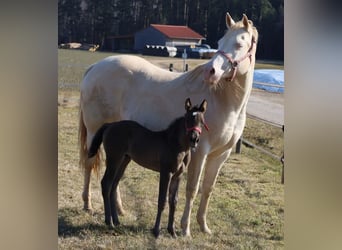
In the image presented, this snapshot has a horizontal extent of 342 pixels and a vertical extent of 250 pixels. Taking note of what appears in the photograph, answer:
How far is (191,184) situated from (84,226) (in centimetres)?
38

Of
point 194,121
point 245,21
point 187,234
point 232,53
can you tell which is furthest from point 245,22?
point 187,234

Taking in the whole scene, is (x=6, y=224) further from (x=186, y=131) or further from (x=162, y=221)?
(x=186, y=131)

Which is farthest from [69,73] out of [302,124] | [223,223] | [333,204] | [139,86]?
[333,204]

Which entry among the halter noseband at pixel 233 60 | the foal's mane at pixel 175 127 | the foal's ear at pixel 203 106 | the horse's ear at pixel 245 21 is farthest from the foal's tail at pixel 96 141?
the horse's ear at pixel 245 21

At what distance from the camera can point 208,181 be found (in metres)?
1.59

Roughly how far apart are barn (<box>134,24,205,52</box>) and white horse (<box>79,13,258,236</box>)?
9cm

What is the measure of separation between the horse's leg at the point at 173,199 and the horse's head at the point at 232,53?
32 centimetres

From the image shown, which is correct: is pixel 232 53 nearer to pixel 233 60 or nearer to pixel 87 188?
pixel 233 60

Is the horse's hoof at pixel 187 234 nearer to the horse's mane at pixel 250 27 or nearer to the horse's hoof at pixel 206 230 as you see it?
the horse's hoof at pixel 206 230

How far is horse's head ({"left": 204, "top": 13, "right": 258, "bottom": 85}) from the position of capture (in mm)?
1450

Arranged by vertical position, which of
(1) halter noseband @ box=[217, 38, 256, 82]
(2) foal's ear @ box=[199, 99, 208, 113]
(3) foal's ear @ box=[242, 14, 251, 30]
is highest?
(3) foal's ear @ box=[242, 14, 251, 30]

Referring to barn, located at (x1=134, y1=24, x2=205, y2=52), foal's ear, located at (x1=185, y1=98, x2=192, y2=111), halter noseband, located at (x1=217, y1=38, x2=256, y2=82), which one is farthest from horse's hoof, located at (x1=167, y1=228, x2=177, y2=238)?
barn, located at (x1=134, y1=24, x2=205, y2=52)

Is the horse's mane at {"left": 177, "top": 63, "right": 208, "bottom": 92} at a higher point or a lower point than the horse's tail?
higher

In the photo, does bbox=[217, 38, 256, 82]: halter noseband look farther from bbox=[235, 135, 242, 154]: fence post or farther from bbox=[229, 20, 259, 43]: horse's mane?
bbox=[235, 135, 242, 154]: fence post
